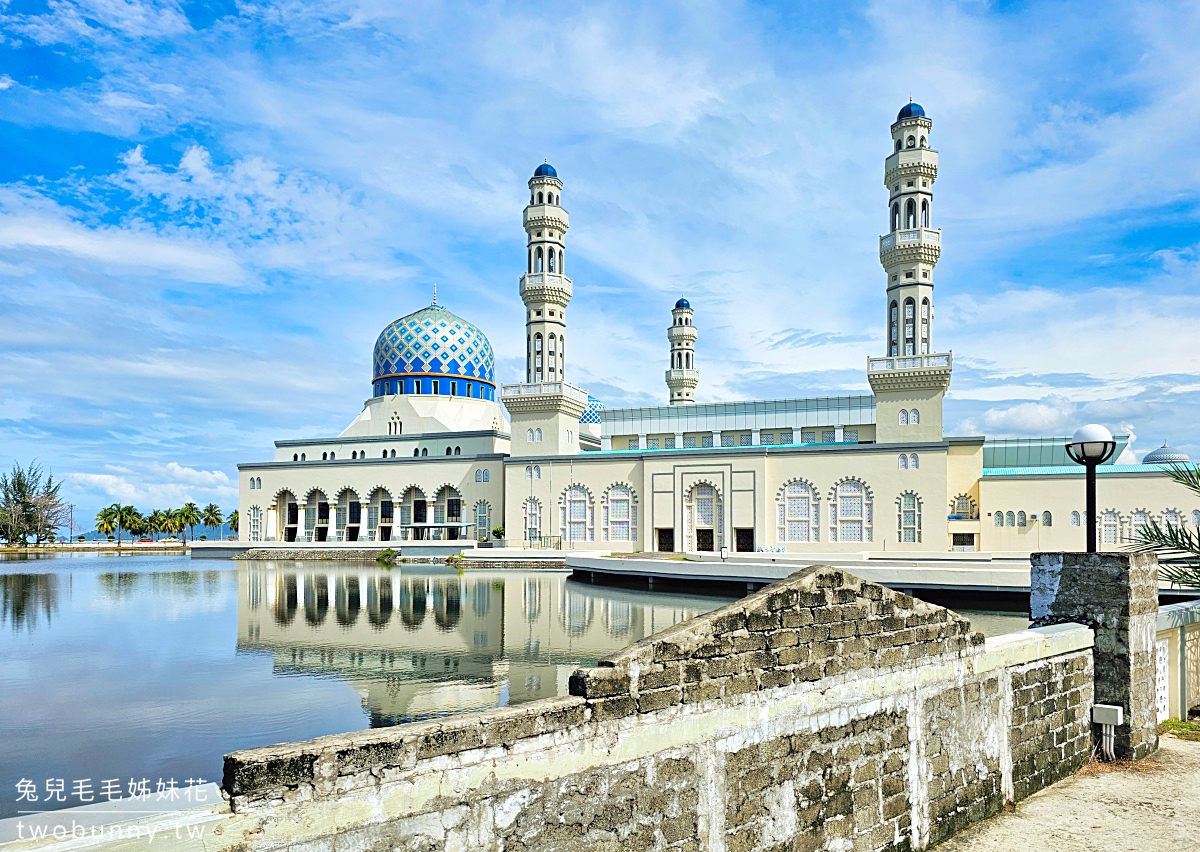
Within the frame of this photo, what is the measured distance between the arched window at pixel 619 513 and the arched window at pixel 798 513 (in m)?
7.24

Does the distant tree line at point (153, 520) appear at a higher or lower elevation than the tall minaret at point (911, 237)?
Answer: lower

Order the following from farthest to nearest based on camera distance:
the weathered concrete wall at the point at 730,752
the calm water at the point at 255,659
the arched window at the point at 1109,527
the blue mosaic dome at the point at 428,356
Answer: the blue mosaic dome at the point at 428,356 < the arched window at the point at 1109,527 < the calm water at the point at 255,659 < the weathered concrete wall at the point at 730,752

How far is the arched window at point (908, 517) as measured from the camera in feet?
122

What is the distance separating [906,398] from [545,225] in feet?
64.9

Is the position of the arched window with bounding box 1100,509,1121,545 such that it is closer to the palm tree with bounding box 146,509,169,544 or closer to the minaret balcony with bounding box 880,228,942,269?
the minaret balcony with bounding box 880,228,942,269

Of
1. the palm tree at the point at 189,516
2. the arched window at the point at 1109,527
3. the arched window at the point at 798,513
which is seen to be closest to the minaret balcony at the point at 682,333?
the arched window at the point at 798,513

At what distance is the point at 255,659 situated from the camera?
14789mm

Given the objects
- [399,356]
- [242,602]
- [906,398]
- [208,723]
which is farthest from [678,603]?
[399,356]

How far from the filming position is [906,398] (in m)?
38.1

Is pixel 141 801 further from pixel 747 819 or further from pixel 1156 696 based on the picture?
pixel 1156 696

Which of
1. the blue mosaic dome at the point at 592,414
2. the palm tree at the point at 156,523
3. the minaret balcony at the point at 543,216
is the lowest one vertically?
the palm tree at the point at 156,523

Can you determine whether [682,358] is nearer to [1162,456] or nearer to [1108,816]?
[1162,456]

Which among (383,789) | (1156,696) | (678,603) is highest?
(383,789)

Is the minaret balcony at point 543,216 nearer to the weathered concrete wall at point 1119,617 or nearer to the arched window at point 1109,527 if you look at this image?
the arched window at point 1109,527
